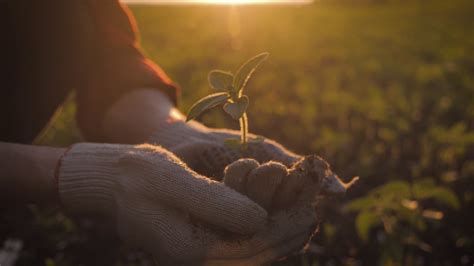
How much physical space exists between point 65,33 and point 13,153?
769 millimetres

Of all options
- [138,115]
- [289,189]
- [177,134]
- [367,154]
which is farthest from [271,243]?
[367,154]

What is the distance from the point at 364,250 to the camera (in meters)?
2.21

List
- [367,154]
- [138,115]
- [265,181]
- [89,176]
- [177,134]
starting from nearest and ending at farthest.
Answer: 1. [265,181]
2. [89,176]
3. [177,134]
4. [138,115]
5. [367,154]

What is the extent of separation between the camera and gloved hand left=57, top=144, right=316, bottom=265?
117 centimetres

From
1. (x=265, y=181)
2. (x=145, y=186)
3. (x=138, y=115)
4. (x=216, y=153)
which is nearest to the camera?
(x=265, y=181)

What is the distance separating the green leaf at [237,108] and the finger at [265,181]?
0.47ft

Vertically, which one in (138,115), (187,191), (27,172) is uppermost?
(187,191)

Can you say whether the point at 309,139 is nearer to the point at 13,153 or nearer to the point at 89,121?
the point at 89,121

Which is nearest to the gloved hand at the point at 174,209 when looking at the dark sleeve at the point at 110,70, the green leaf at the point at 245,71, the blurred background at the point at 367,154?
the green leaf at the point at 245,71

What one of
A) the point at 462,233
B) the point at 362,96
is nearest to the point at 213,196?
the point at 462,233

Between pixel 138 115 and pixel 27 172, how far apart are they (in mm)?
569

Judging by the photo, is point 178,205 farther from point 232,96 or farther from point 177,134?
point 177,134

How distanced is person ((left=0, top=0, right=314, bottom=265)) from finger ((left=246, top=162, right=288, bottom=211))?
0.16 ft

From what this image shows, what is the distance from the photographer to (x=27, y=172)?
1423mm
